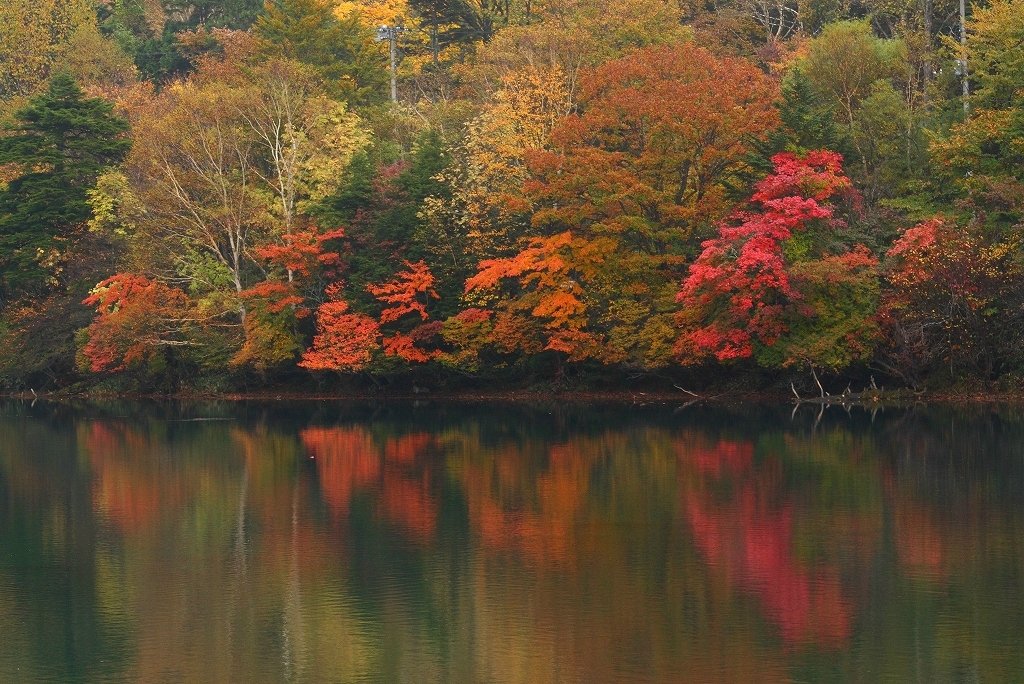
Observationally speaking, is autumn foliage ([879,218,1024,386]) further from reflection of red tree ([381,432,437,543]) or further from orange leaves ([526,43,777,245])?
reflection of red tree ([381,432,437,543])

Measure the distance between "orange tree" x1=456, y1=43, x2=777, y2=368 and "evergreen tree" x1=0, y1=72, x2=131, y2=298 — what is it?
19296 mm

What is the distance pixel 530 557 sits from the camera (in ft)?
66.4

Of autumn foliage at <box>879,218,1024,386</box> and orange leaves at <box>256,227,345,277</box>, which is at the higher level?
orange leaves at <box>256,227,345,277</box>

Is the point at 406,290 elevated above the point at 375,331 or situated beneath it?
elevated above

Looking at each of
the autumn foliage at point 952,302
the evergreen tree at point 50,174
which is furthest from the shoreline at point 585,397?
the evergreen tree at point 50,174

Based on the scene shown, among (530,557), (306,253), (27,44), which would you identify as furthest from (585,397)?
(27,44)

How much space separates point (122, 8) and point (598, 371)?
51.1 meters

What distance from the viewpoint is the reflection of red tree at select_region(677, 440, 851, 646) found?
633 inches

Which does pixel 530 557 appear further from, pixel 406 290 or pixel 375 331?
pixel 375 331

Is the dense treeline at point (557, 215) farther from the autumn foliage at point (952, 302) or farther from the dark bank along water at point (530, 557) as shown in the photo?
the dark bank along water at point (530, 557)

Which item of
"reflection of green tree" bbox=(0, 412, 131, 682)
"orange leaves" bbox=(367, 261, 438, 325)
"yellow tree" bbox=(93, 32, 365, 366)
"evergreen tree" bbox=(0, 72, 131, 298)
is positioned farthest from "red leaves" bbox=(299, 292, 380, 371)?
"reflection of green tree" bbox=(0, 412, 131, 682)

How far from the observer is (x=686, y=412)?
41.4m

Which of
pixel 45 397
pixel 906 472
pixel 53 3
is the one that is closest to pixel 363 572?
pixel 906 472

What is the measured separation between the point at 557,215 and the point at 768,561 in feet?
88.6
